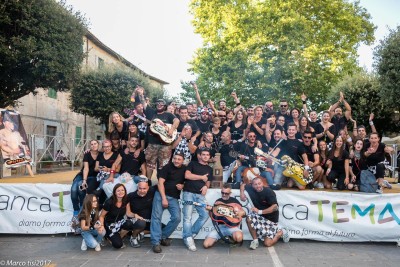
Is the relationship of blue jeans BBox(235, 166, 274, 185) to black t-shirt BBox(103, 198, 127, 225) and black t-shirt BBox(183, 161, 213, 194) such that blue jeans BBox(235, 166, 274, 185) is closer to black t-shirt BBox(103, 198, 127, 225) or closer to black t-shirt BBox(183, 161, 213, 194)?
black t-shirt BBox(183, 161, 213, 194)

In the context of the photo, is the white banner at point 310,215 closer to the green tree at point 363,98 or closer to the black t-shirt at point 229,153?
the black t-shirt at point 229,153

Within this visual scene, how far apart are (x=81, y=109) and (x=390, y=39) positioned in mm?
18257

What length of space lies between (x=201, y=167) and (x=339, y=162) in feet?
11.4

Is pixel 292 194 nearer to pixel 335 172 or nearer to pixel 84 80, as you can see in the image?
pixel 335 172

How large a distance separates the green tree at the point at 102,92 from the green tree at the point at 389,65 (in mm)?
15315

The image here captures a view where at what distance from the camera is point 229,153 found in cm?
937

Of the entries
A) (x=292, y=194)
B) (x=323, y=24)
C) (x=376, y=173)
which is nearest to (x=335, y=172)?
(x=376, y=173)

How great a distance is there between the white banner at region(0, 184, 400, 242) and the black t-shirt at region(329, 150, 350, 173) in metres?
0.95

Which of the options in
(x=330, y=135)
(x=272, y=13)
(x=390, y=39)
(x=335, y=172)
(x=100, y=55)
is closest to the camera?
(x=335, y=172)

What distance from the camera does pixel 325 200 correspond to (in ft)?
26.9

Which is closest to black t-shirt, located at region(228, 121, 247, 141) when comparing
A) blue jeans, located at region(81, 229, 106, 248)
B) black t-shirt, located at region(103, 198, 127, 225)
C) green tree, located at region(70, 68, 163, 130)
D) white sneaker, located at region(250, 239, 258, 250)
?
white sneaker, located at region(250, 239, 258, 250)

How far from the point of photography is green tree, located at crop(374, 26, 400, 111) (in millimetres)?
16297

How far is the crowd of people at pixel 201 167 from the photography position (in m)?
7.57

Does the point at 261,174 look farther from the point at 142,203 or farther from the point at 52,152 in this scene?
the point at 52,152
